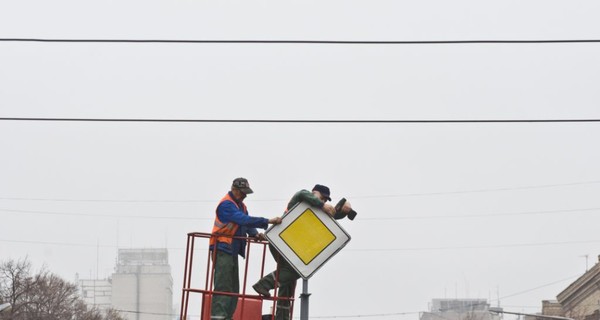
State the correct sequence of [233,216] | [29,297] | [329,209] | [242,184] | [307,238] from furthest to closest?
[29,297] → [242,184] → [233,216] → [329,209] → [307,238]

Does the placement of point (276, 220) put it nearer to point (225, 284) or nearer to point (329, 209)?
point (329, 209)

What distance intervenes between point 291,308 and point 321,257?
2.38 m

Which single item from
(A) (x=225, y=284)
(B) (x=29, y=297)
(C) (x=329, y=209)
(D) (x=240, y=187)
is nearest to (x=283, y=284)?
(A) (x=225, y=284)

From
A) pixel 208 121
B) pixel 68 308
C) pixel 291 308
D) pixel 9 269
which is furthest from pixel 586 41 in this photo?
pixel 68 308

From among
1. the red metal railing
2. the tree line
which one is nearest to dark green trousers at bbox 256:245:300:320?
the red metal railing

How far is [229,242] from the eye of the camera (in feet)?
39.4

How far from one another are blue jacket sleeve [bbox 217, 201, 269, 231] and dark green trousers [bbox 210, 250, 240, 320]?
1.12 feet

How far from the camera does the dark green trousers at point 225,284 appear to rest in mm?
11820

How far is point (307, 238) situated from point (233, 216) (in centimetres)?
198

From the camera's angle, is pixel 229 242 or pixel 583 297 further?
→ pixel 583 297

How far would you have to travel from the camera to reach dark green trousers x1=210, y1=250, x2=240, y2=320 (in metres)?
11.8

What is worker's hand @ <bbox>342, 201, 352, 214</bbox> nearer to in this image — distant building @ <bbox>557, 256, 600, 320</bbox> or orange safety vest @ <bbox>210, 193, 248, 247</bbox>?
orange safety vest @ <bbox>210, 193, 248, 247</bbox>

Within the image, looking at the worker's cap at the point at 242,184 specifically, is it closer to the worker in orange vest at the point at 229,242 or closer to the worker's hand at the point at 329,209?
the worker in orange vest at the point at 229,242

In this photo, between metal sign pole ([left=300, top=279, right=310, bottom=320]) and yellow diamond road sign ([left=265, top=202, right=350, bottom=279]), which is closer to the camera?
yellow diamond road sign ([left=265, top=202, right=350, bottom=279])
